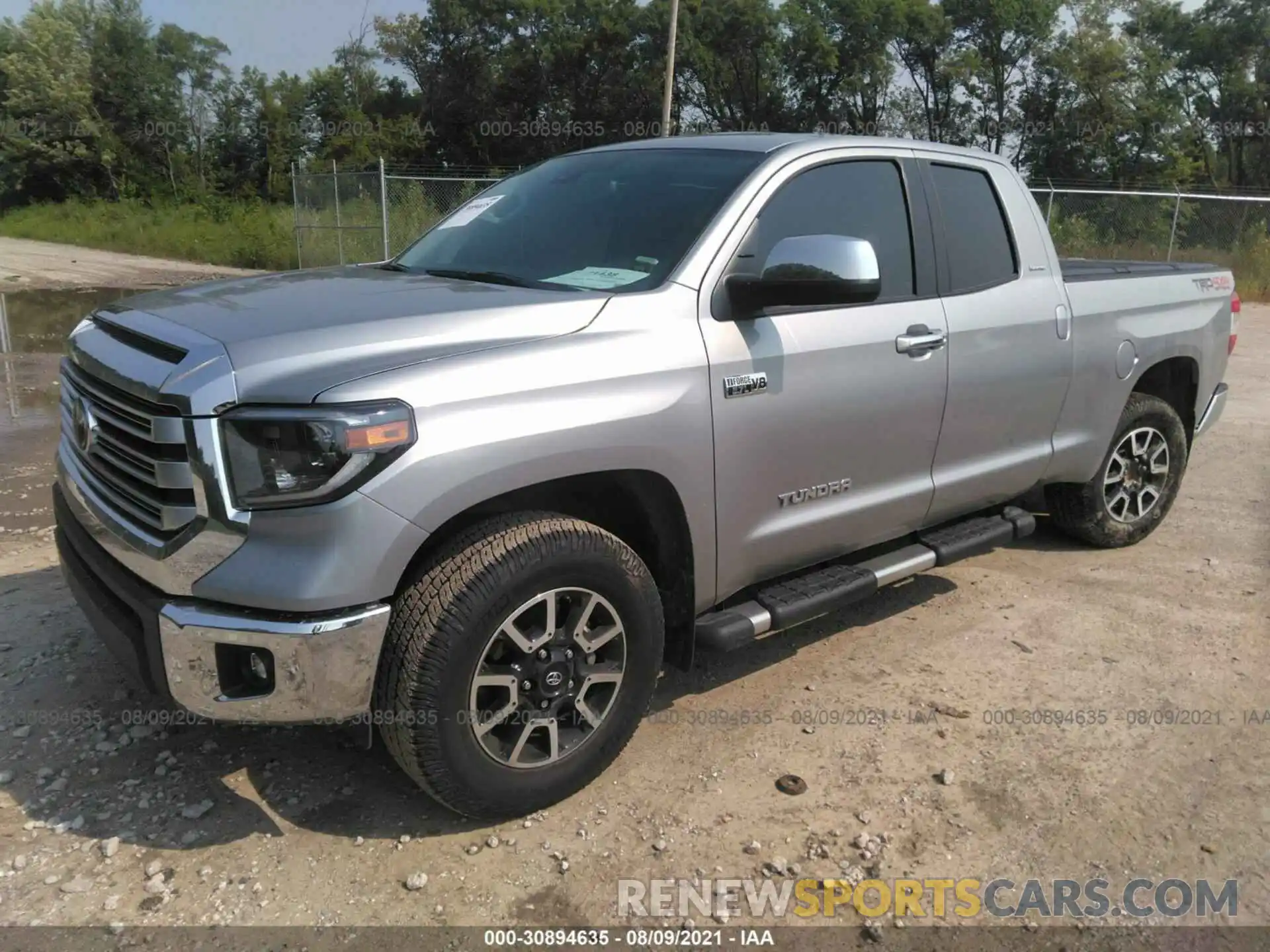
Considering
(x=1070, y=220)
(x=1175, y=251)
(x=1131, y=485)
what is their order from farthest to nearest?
(x=1175, y=251) < (x=1070, y=220) < (x=1131, y=485)

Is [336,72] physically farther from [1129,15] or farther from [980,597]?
[980,597]

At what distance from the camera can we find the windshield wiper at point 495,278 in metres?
3.21

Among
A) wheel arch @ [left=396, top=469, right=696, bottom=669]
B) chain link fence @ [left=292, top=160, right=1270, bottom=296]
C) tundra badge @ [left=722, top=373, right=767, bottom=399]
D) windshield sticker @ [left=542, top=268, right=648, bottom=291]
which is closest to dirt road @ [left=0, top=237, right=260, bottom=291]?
chain link fence @ [left=292, top=160, right=1270, bottom=296]

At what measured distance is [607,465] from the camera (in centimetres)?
282

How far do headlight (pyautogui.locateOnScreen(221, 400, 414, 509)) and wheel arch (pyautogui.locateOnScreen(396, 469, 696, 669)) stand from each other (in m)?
0.44

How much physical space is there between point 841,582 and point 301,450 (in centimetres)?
200

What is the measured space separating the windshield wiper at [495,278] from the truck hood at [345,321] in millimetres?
62

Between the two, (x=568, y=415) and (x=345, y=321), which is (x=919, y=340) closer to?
(x=568, y=415)

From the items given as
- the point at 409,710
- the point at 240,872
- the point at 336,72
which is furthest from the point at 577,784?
the point at 336,72

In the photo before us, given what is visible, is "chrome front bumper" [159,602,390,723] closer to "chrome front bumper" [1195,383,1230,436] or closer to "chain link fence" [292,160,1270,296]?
"chrome front bumper" [1195,383,1230,436]

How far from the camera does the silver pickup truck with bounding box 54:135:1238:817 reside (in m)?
2.42

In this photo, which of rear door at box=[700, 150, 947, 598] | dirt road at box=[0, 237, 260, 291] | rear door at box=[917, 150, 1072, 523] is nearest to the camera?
rear door at box=[700, 150, 947, 598]

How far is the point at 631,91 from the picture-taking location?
42.1 meters
